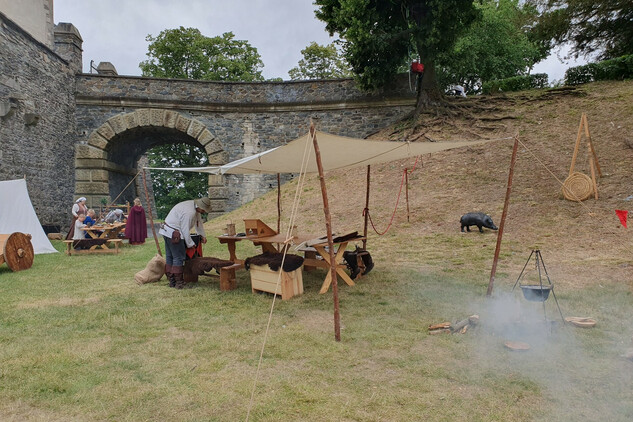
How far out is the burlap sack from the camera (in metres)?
5.80

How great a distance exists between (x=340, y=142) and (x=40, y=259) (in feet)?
23.1

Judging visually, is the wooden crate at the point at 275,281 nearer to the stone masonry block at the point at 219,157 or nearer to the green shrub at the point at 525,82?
the stone masonry block at the point at 219,157

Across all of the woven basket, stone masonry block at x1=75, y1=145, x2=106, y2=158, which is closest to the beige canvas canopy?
the woven basket

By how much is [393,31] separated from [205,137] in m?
7.25

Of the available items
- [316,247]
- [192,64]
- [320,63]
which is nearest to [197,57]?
[192,64]

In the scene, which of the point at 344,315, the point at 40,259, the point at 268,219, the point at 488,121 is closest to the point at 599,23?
the point at 488,121

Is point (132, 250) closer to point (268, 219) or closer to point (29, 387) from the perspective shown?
point (268, 219)

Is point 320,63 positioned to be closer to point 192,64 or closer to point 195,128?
point 192,64

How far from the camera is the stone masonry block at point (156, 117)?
13.6 metres

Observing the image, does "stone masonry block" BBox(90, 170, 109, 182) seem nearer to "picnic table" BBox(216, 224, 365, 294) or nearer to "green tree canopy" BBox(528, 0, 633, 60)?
"picnic table" BBox(216, 224, 365, 294)

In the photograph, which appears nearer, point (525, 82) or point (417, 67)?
point (417, 67)

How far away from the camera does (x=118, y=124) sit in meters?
13.5

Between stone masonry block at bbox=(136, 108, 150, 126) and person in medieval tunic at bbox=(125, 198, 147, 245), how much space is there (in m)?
4.07

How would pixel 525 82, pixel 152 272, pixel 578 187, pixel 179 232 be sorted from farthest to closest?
1. pixel 525 82
2. pixel 578 187
3. pixel 152 272
4. pixel 179 232
